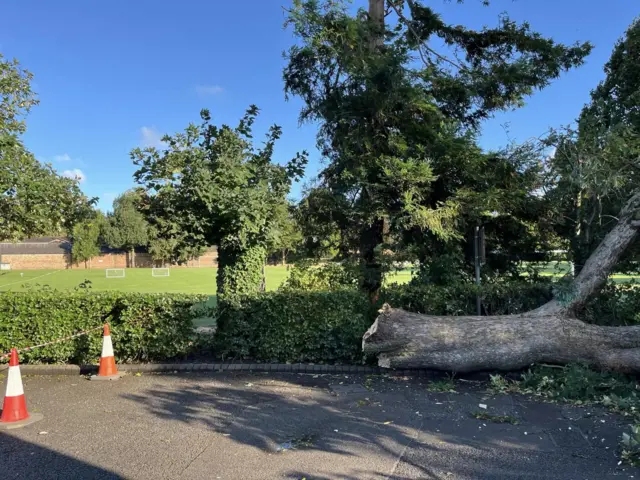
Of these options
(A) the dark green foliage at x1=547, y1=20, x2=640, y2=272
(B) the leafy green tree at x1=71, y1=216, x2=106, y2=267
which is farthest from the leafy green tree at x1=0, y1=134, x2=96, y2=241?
Result: (B) the leafy green tree at x1=71, y1=216, x2=106, y2=267

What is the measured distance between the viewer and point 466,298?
25.1 feet

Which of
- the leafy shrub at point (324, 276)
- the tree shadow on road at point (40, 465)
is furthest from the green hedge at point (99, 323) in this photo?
the tree shadow on road at point (40, 465)

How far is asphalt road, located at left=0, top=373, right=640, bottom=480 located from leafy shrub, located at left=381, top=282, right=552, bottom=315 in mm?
1554

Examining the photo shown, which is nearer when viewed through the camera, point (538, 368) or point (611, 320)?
point (538, 368)

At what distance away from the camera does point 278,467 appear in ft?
12.3

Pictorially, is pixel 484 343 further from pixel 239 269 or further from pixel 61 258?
pixel 61 258

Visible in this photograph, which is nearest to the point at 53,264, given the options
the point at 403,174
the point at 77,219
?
the point at 77,219

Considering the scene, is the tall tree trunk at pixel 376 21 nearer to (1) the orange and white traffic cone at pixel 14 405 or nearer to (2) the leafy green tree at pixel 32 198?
(2) the leafy green tree at pixel 32 198

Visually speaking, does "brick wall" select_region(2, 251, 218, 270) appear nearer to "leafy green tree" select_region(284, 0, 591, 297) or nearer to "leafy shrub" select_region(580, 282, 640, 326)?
"leafy green tree" select_region(284, 0, 591, 297)

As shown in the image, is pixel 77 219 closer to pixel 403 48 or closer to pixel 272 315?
pixel 272 315

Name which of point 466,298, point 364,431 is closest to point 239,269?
point 466,298

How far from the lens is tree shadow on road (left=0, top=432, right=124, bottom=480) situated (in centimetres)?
366

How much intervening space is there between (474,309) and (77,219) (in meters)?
7.29

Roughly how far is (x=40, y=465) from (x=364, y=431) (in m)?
2.94
